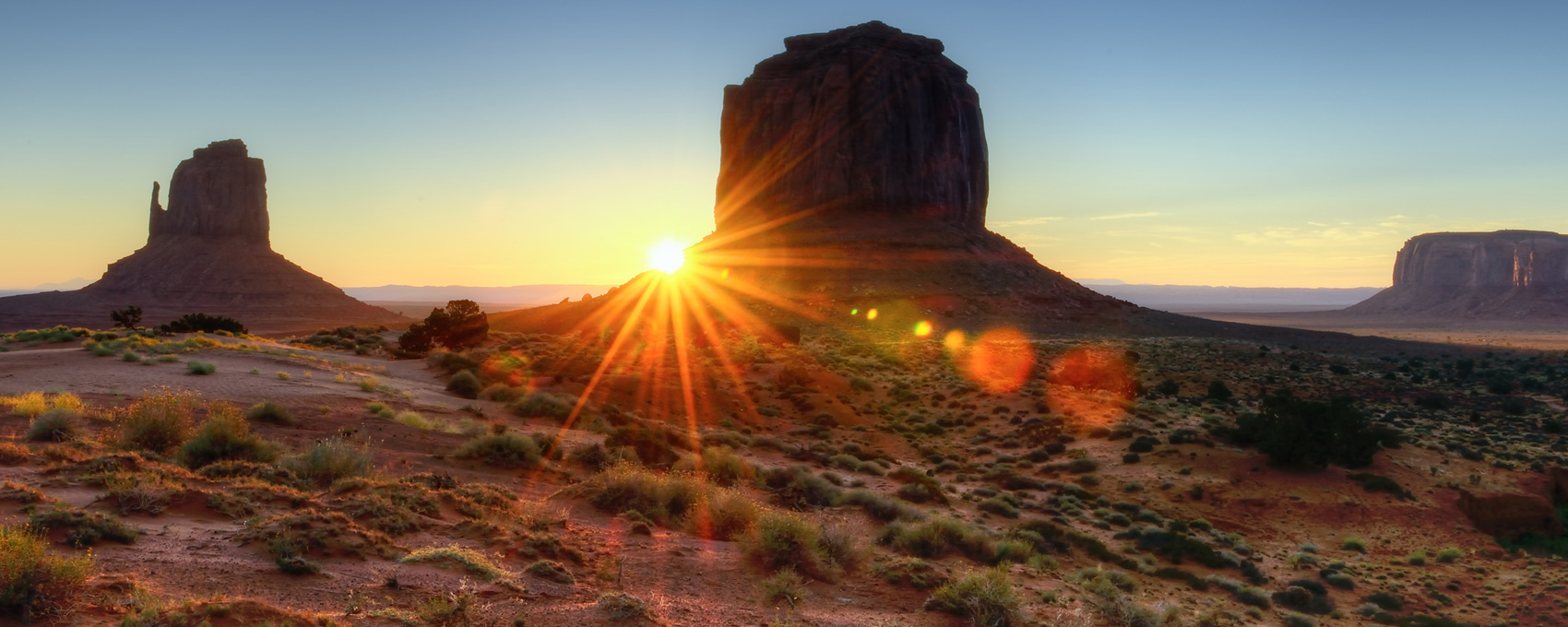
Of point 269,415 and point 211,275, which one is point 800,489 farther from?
point 211,275

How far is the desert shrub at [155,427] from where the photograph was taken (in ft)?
37.5


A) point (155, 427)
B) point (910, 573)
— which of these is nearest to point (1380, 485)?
point (910, 573)

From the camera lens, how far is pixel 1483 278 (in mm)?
159000

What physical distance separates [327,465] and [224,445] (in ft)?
5.96

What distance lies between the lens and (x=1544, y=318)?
134250mm

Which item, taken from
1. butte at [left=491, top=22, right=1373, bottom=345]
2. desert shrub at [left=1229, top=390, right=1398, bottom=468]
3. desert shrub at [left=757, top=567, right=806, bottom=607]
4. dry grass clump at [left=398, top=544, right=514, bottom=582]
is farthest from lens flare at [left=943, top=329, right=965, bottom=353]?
dry grass clump at [left=398, top=544, right=514, bottom=582]

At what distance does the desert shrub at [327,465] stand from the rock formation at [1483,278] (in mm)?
180884

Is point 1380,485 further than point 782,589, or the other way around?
point 1380,485

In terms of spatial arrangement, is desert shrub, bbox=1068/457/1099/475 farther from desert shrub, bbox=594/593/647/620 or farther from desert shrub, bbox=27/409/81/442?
desert shrub, bbox=27/409/81/442

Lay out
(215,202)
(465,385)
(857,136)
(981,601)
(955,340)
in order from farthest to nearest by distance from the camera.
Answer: (215,202)
(857,136)
(955,340)
(465,385)
(981,601)

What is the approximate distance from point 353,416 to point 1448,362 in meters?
61.5

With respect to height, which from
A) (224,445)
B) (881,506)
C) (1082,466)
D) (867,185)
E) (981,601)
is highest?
(867,185)

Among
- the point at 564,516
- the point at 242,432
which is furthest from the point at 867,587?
the point at 242,432

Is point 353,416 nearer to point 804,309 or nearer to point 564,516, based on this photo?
point 564,516
